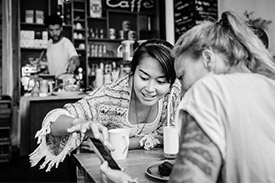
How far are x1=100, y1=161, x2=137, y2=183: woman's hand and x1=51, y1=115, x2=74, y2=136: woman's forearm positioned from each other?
0.42 m

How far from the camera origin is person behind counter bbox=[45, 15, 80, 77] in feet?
15.6

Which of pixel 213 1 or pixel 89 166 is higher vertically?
pixel 213 1

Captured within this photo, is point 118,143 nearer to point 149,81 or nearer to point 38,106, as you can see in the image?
point 149,81

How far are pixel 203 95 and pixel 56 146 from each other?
95 centimetres

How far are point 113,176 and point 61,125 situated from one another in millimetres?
524

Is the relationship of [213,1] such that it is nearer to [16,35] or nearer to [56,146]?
[16,35]

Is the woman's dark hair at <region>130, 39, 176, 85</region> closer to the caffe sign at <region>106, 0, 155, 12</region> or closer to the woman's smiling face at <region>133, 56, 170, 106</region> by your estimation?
the woman's smiling face at <region>133, 56, 170, 106</region>

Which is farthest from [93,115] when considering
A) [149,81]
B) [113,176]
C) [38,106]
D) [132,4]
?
[132,4]

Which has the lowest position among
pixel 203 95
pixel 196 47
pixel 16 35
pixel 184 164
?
pixel 184 164

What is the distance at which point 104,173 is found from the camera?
0.87m

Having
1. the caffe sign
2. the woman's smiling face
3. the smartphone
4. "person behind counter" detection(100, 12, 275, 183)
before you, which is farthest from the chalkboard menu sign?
"person behind counter" detection(100, 12, 275, 183)

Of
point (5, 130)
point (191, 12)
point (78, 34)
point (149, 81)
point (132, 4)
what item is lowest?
point (5, 130)

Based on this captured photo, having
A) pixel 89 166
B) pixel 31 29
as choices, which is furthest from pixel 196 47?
pixel 31 29

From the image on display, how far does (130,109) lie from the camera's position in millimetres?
1597
